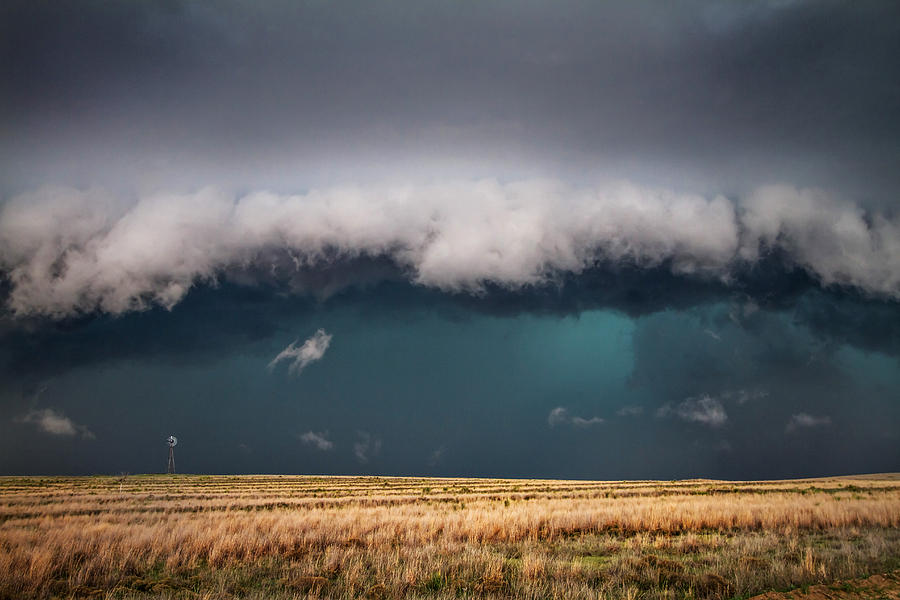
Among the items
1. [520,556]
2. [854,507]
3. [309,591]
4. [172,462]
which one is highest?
[309,591]

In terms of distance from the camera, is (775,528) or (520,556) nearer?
(520,556)

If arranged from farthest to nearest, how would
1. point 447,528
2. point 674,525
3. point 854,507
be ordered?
point 854,507 → point 674,525 → point 447,528

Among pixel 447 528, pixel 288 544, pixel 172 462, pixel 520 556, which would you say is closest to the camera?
pixel 520 556

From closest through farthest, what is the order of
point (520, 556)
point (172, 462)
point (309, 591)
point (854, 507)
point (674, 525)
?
point (309, 591) → point (520, 556) → point (674, 525) → point (854, 507) → point (172, 462)

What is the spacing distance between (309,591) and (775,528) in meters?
17.3

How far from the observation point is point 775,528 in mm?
18297

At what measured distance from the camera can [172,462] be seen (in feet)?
371

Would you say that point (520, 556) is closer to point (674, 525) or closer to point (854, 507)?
point (674, 525)

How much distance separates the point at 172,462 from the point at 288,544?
118500mm

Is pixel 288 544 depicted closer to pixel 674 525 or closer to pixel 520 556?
pixel 520 556

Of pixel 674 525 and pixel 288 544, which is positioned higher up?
pixel 288 544

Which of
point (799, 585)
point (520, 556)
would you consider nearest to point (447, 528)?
point (520, 556)

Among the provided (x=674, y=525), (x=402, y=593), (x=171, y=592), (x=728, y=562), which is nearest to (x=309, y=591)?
(x=402, y=593)

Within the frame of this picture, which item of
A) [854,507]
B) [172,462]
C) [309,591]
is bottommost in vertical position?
[172,462]
